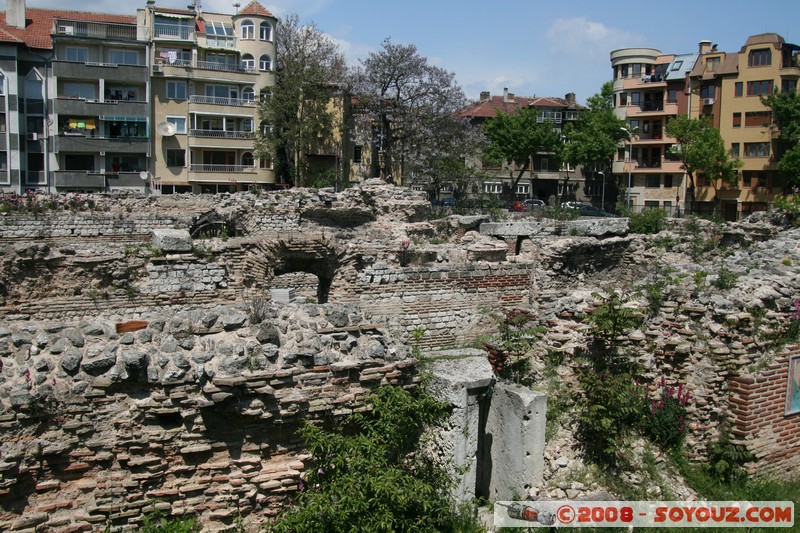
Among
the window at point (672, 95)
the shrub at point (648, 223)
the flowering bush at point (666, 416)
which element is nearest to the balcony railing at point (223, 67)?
the shrub at point (648, 223)

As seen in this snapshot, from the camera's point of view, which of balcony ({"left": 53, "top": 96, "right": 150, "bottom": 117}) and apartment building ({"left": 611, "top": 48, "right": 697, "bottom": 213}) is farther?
apartment building ({"left": 611, "top": 48, "right": 697, "bottom": 213})

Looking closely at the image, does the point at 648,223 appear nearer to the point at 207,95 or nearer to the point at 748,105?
the point at 748,105

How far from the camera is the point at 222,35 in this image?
42344 millimetres

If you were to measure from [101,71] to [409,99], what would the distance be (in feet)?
61.8

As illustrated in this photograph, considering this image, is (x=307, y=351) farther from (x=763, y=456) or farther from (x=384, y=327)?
(x=763, y=456)

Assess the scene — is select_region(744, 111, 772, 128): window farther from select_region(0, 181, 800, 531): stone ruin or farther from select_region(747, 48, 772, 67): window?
select_region(0, 181, 800, 531): stone ruin

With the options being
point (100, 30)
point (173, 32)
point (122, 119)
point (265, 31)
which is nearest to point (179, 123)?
point (122, 119)

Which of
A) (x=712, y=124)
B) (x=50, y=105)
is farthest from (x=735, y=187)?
(x=50, y=105)

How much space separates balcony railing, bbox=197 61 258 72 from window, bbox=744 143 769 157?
3504 cm

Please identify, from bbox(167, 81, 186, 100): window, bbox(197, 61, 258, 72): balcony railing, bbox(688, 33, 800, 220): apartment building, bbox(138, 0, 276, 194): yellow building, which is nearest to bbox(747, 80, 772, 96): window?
bbox(688, 33, 800, 220): apartment building

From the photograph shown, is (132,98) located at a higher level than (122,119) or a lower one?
higher

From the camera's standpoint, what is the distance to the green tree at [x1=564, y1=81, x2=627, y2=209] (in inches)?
1906

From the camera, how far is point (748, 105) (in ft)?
148

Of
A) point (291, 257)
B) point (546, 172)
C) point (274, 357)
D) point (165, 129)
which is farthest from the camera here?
point (546, 172)
